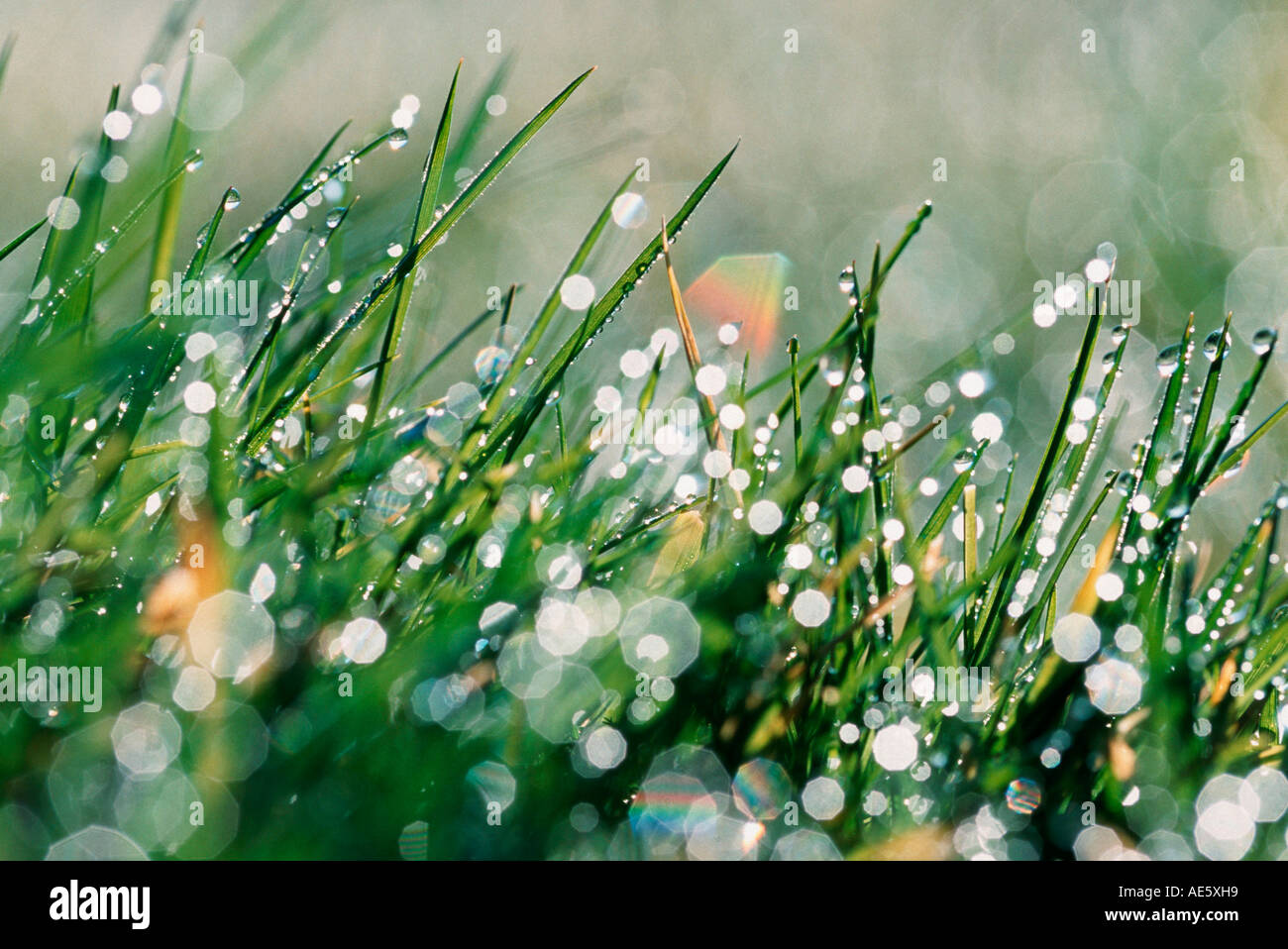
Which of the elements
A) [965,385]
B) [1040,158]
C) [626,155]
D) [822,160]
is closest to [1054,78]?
[1040,158]

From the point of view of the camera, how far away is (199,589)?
1.73 feet

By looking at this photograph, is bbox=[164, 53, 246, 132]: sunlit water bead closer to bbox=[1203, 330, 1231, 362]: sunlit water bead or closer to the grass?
the grass

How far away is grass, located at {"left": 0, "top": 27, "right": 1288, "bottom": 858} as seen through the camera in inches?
19.3

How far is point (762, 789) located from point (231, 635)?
0.96 feet

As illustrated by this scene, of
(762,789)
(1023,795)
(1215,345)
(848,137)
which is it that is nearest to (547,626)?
(762,789)

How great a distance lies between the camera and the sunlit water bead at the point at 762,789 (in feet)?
1.75

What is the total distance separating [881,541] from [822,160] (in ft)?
13.0

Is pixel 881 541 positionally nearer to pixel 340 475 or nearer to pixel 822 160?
pixel 340 475

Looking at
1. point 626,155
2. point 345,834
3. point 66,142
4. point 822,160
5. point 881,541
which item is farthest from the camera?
point 626,155

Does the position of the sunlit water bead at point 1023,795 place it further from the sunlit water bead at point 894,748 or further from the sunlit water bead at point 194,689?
the sunlit water bead at point 194,689

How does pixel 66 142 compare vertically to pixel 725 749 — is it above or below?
above

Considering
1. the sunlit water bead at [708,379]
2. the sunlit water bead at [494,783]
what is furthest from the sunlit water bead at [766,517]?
the sunlit water bead at [494,783]

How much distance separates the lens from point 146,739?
0.49 metres

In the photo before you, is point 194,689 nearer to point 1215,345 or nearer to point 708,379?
point 708,379
